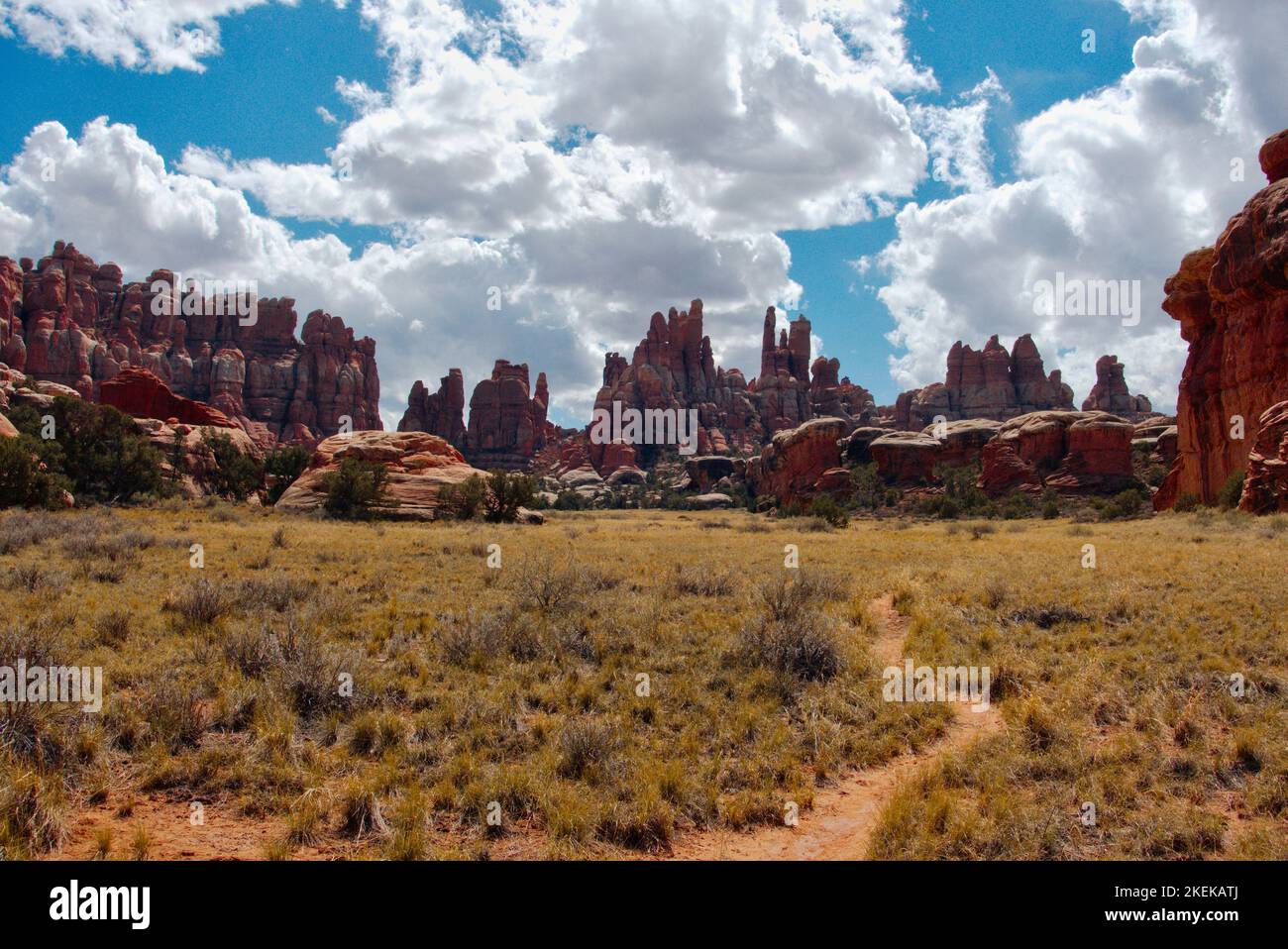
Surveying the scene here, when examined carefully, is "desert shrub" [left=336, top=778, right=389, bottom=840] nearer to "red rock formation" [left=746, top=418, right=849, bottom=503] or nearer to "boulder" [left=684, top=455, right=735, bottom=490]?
"red rock formation" [left=746, top=418, right=849, bottom=503]

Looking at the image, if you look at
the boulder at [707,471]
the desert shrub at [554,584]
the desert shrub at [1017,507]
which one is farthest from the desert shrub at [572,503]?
the desert shrub at [554,584]

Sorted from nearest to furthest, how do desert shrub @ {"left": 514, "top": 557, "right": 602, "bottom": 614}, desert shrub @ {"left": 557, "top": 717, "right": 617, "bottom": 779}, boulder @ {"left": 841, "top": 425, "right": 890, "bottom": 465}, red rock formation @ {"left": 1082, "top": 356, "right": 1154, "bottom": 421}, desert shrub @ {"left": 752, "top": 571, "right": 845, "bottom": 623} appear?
desert shrub @ {"left": 557, "top": 717, "right": 617, "bottom": 779} → desert shrub @ {"left": 752, "top": 571, "right": 845, "bottom": 623} → desert shrub @ {"left": 514, "top": 557, "right": 602, "bottom": 614} → boulder @ {"left": 841, "top": 425, "right": 890, "bottom": 465} → red rock formation @ {"left": 1082, "top": 356, "right": 1154, "bottom": 421}

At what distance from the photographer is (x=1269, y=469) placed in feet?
100.0

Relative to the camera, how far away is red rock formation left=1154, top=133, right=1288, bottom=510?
35406 mm

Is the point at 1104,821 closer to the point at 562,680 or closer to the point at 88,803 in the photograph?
the point at 562,680

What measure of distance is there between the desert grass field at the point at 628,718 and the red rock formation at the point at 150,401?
54.9 m

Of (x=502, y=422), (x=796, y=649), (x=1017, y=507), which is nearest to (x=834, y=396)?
(x=502, y=422)

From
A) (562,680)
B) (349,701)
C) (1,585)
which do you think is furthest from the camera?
(1,585)

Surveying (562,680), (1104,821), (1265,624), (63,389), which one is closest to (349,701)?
(562,680)

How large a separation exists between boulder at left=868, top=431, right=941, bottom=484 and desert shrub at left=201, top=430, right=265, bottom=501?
175 feet

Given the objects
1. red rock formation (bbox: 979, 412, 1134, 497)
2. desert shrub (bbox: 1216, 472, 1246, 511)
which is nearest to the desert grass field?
desert shrub (bbox: 1216, 472, 1246, 511)

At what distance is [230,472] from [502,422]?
9827 cm
